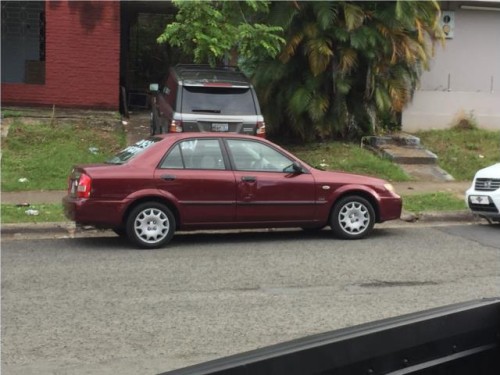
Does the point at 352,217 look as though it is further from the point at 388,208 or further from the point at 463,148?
the point at 463,148

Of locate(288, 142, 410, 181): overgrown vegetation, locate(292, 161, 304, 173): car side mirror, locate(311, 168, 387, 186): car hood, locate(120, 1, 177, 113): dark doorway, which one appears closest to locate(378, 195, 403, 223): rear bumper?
locate(311, 168, 387, 186): car hood

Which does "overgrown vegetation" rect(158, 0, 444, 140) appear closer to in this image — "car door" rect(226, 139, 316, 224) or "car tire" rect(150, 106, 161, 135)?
"car tire" rect(150, 106, 161, 135)

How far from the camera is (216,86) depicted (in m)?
12.8

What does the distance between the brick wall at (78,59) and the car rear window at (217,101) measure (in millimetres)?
5803

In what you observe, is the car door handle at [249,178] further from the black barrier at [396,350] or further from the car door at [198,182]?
the black barrier at [396,350]

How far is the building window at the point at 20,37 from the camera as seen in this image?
1895cm

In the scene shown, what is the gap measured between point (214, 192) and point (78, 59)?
1039 centimetres

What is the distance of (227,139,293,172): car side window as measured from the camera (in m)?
9.16

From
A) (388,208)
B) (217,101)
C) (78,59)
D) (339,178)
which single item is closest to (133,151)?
(339,178)

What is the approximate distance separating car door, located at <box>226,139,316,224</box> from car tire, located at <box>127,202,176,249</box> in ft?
3.15

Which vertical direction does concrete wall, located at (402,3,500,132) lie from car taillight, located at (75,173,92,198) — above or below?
above

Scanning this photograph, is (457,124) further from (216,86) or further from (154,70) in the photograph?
(154,70)

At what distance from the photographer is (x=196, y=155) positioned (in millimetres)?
9039

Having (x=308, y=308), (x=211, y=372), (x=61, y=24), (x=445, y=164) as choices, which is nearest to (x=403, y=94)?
(x=445, y=164)
